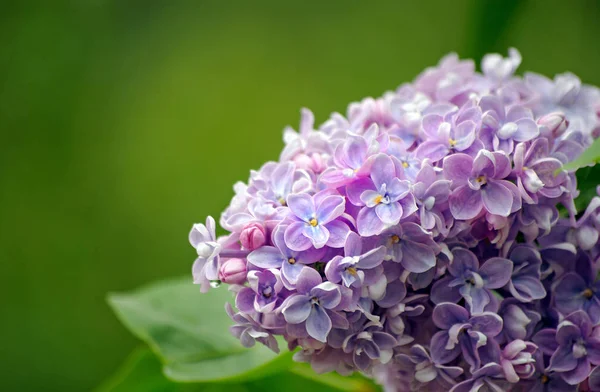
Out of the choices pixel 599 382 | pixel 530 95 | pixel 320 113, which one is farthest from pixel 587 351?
pixel 320 113

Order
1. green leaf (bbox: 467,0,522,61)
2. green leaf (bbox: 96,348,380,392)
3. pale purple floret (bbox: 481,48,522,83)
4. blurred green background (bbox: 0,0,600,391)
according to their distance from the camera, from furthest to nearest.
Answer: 1. blurred green background (bbox: 0,0,600,391)
2. green leaf (bbox: 467,0,522,61)
3. green leaf (bbox: 96,348,380,392)
4. pale purple floret (bbox: 481,48,522,83)

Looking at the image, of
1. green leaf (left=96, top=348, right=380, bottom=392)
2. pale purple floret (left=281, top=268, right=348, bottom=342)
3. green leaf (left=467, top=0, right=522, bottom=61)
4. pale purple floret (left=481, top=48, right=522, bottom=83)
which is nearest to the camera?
pale purple floret (left=281, top=268, right=348, bottom=342)

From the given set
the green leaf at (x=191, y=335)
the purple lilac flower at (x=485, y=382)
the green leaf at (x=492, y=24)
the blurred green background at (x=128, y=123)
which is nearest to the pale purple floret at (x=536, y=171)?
the purple lilac flower at (x=485, y=382)

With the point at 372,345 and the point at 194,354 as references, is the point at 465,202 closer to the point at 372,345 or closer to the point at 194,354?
the point at 372,345

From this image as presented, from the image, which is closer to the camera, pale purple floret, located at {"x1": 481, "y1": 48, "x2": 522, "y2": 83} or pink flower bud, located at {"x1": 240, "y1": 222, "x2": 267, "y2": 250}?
pink flower bud, located at {"x1": 240, "y1": 222, "x2": 267, "y2": 250}

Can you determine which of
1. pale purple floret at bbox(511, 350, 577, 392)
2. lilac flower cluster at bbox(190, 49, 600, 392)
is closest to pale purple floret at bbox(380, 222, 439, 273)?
lilac flower cluster at bbox(190, 49, 600, 392)

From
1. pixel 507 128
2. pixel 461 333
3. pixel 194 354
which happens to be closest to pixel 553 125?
pixel 507 128

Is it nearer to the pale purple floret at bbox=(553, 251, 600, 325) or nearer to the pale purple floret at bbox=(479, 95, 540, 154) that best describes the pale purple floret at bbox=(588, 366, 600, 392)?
the pale purple floret at bbox=(553, 251, 600, 325)

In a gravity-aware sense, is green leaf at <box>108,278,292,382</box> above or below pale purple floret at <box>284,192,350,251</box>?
below
